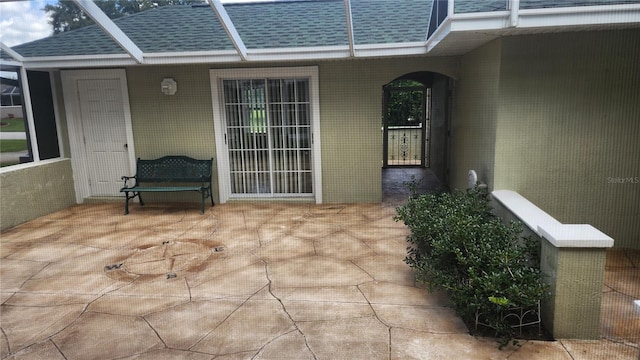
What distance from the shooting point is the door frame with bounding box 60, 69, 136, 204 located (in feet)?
18.5

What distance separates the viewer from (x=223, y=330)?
2.55 metres

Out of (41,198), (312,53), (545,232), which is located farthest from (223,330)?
(41,198)

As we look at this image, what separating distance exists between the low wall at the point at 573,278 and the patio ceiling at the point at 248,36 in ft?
7.22

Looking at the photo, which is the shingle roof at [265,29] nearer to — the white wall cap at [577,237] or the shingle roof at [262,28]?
the shingle roof at [262,28]

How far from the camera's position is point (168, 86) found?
18.1 ft

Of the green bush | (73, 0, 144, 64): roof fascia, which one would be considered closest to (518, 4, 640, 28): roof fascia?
the green bush

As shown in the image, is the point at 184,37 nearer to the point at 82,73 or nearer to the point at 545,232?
the point at 82,73

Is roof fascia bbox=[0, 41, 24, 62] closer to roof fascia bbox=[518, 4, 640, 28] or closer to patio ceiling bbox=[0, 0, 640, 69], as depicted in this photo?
patio ceiling bbox=[0, 0, 640, 69]

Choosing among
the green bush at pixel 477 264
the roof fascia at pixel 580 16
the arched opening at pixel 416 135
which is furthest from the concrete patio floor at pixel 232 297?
the arched opening at pixel 416 135

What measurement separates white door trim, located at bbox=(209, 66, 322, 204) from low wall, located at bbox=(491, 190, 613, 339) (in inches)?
139

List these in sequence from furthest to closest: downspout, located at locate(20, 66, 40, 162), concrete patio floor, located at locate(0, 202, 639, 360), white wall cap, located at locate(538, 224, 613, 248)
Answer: downspout, located at locate(20, 66, 40, 162) < concrete patio floor, located at locate(0, 202, 639, 360) < white wall cap, located at locate(538, 224, 613, 248)

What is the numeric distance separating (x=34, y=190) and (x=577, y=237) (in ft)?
19.5

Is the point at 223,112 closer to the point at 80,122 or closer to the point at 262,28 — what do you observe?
the point at 262,28

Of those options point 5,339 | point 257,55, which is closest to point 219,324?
point 5,339
